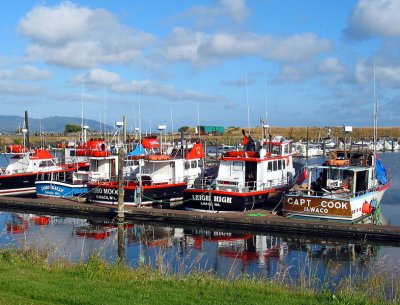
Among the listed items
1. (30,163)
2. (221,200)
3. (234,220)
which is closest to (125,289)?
(234,220)

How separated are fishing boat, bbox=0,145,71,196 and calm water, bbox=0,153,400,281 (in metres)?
10.0

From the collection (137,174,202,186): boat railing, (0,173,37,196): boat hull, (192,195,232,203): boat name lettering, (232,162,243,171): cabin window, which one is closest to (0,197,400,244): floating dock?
(192,195,232,203): boat name lettering

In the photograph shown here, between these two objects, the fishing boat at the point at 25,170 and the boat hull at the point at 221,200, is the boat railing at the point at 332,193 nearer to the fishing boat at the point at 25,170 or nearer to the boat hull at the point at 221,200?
the boat hull at the point at 221,200

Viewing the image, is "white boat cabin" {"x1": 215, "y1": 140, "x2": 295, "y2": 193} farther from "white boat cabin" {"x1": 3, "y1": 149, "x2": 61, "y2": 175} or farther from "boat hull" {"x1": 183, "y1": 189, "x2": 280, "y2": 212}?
"white boat cabin" {"x1": 3, "y1": 149, "x2": 61, "y2": 175}

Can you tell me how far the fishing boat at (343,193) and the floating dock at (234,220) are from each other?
33.8 inches

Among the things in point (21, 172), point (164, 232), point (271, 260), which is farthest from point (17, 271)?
point (21, 172)

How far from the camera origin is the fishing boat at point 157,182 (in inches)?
1172

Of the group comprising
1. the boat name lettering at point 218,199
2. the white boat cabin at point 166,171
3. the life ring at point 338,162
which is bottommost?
the boat name lettering at point 218,199

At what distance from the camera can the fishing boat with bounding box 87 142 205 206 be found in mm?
29766

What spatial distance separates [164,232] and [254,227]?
4.24 metres

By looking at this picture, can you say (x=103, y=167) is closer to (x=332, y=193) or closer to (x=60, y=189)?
(x=60, y=189)

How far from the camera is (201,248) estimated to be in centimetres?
2178

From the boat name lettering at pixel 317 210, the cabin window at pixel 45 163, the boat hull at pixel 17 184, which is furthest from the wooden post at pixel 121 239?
the cabin window at pixel 45 163

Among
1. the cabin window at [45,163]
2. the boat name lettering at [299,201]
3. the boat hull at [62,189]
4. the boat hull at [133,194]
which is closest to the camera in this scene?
the boat name lettering at [299,201]
